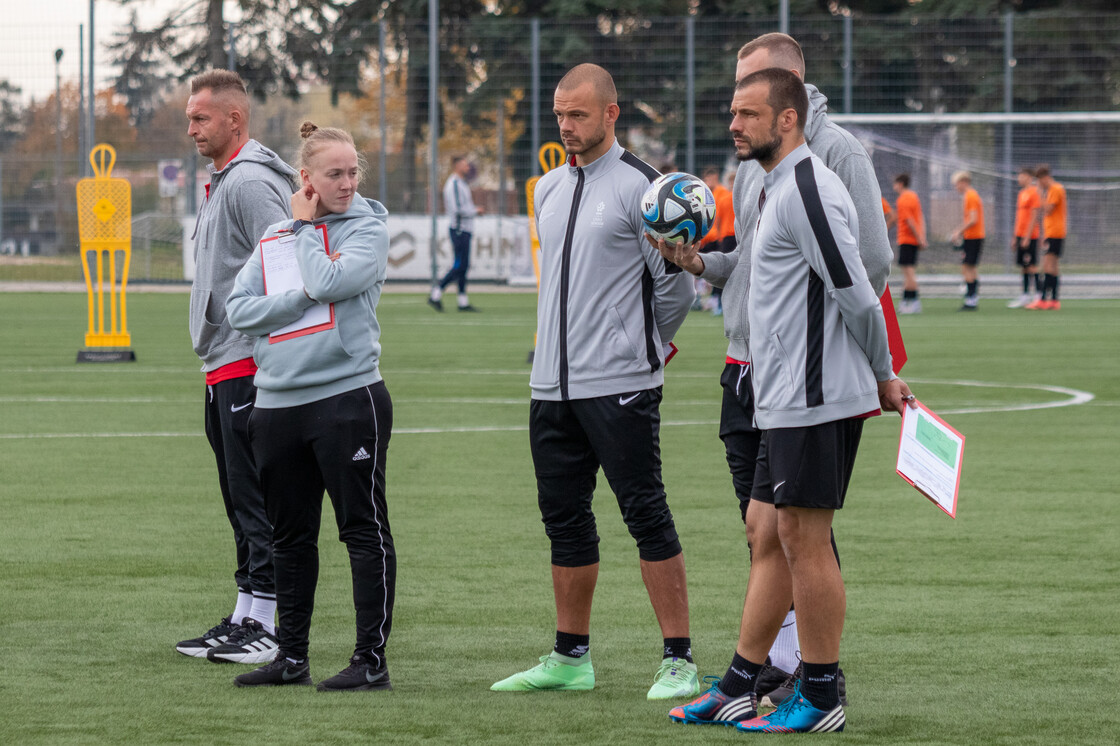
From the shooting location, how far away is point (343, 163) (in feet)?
16.3

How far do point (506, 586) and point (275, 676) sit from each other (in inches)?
64.1

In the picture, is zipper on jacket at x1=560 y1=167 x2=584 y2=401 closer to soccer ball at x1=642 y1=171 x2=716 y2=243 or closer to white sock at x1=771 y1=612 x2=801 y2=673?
soccer ball at x1=642 y1=171 x2=716 y2=243

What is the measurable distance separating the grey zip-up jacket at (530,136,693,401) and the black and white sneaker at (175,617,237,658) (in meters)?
1.44

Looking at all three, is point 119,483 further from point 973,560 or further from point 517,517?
point 973,560

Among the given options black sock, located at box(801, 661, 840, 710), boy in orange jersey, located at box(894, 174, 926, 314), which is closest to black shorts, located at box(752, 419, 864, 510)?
black sock, located at box(801, 661, 840, 710)

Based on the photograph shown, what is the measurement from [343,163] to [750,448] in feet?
5.12

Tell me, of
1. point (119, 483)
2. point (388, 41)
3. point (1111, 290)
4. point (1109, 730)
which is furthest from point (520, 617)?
point (388, 41)

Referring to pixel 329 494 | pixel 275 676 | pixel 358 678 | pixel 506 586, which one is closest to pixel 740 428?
pixel 329 494

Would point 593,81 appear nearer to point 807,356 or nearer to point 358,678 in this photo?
point 807,356

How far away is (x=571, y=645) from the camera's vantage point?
5152mm

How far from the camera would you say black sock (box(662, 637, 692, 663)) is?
508cm

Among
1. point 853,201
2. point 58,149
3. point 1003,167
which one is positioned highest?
point 58,149

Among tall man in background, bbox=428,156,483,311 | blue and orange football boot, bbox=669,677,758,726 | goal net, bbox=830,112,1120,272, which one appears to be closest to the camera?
blue and orange football boot, bbox=669,677,758,726

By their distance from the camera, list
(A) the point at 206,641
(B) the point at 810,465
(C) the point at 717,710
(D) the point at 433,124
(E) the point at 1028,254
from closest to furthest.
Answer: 1. (B) the point at 810,465
2. (C) the point at 717,710
3. (A) the point at 206,641
4. (E) the point at 1028,254
5. (D) the point at 433,124
